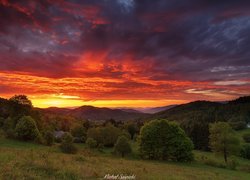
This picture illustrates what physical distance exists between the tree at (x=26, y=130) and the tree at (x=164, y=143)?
2595 cm

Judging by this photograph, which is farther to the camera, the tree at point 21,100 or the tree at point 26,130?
the tree at point 21,100

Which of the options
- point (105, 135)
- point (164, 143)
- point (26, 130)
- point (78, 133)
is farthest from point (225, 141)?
point (78, 133)

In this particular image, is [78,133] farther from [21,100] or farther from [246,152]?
[246,152]

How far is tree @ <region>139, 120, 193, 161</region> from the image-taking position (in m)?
57.8

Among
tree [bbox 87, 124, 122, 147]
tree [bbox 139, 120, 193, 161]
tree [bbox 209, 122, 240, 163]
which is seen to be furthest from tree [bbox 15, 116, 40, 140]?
tree [bbox 209, 122, 240, 163]

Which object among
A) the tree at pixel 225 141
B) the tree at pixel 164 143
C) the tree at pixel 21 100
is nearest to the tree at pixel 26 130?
the tree at pixel 21 100

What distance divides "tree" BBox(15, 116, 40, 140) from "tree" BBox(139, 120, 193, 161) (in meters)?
25.9

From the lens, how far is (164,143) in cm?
5916

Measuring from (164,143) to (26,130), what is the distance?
32.6m

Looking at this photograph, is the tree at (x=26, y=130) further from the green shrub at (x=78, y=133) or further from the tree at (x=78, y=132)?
the tree at (x=78, y=132)

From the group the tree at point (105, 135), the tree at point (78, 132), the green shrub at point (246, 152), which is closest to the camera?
the green shrub at point (246, 152)

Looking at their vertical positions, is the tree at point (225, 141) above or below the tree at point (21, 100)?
below

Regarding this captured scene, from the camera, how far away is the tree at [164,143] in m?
57.8

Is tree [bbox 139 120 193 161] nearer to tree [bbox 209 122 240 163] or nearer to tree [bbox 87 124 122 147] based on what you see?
tree [bbox 209 122 240 163]
